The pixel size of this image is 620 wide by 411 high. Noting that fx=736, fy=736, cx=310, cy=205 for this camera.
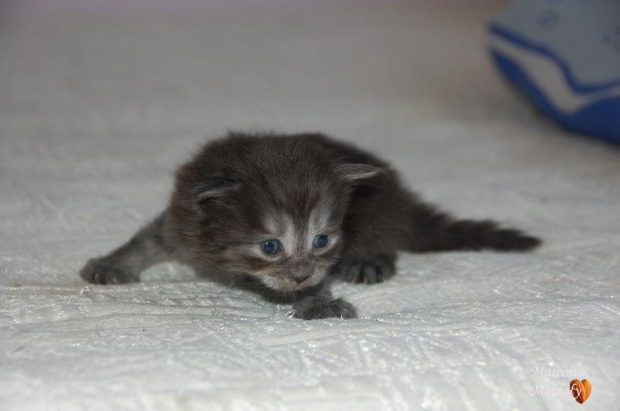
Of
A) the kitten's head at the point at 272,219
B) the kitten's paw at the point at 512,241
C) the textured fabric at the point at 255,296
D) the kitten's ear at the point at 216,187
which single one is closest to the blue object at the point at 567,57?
the textured fabric at the point at 255,296

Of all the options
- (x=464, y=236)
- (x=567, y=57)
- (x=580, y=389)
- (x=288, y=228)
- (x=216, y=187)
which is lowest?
(x=580, y=389)

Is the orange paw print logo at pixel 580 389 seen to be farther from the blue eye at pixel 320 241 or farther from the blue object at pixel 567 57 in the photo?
the blue object at pixel 567 57

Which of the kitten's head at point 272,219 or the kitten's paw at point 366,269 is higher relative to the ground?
the kitten's head at point 272,219

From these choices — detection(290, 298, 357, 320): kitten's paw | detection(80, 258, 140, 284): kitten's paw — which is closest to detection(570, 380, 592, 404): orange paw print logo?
detection(290, 298, 357, 320): kitten's paw

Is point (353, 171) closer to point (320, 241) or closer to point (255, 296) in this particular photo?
point (320, 241)

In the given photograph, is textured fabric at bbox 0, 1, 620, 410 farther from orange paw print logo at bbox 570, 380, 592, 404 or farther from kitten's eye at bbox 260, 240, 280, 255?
kitten's eye at bbox 260, 240, 280, 255

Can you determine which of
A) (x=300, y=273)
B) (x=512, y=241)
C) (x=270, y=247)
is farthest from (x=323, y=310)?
(x=512, y=241)
